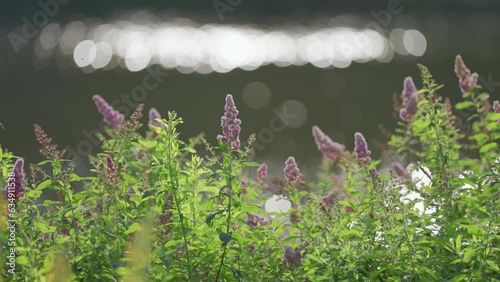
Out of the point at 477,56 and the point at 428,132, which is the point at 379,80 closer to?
the point at 477,56

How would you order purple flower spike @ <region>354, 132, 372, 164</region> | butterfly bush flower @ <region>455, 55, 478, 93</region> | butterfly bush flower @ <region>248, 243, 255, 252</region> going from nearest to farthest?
butterfly bush flower @ <region>248, 243, 255, 252</region>, purple flower spike @ <region>354, 132, 372, 164</region>, butterfly bush flower @ <region>455, 55, 478, 93</region>

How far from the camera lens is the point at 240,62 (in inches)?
821

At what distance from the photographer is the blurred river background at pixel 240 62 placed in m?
14.5

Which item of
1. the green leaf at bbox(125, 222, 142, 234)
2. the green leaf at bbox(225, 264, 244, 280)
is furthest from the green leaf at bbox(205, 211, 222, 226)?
the green leaf at bbox(125, 222, 142, 234)

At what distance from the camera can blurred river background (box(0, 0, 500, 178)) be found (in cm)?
1450

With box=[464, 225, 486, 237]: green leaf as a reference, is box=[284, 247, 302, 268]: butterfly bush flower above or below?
below

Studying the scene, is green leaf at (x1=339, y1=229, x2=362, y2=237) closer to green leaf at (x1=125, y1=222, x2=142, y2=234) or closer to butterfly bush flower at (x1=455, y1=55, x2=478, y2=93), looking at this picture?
green leaf at (x1=125, y1=222, x2=142, y2=234)

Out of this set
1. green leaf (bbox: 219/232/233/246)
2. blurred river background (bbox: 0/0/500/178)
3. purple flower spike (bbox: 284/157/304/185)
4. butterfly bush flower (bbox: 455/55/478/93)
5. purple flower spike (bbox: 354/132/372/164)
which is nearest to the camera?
green leaf (bbox: 219/232/233/246)

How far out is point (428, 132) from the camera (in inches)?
195

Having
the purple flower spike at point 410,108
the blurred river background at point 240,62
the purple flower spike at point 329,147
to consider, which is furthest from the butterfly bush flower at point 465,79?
the blurred river background at point 240,62

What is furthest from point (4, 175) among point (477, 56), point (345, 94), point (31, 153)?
point (477, 56)

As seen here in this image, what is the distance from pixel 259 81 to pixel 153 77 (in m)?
2.10

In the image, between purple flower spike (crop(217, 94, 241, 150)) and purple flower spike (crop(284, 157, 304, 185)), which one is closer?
purple flower spike (crop(217, 94, 241, 150))

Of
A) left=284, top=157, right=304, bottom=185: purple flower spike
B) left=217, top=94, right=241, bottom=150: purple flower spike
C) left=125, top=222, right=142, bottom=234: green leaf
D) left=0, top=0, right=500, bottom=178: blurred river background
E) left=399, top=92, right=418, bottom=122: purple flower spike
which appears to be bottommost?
left=125, top=222, right=142, bottom=234: green leaf
